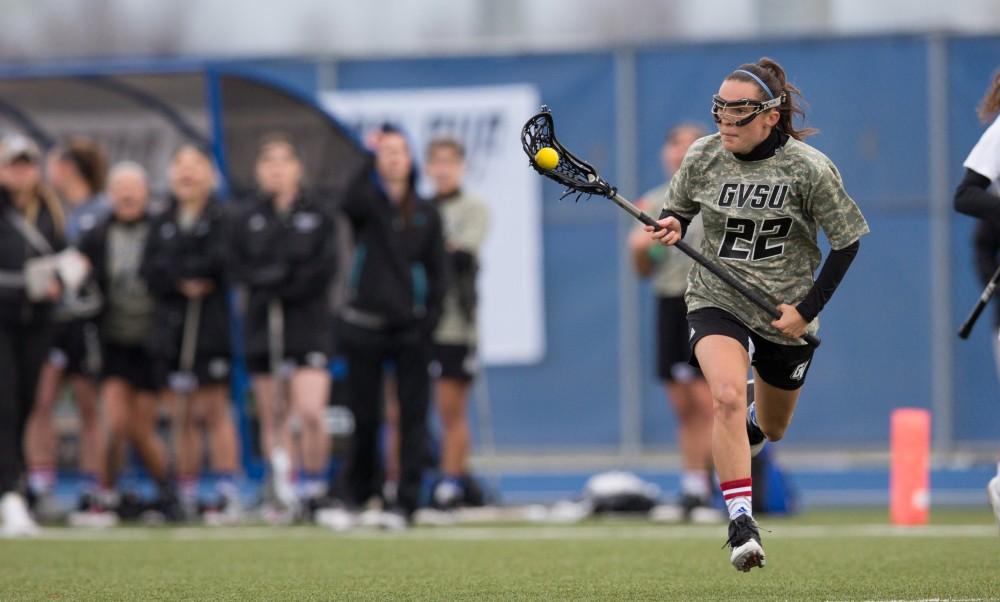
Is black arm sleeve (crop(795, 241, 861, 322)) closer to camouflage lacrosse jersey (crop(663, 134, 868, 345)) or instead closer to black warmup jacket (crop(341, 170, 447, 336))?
camouflage lacrosse jersey (crop(663, 134, 868, 345))

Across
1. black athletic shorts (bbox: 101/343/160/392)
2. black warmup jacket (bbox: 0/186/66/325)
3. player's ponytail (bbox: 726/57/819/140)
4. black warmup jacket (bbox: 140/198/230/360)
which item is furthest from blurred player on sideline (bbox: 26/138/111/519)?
player's ponytail (bbox: 726/57/819/140)

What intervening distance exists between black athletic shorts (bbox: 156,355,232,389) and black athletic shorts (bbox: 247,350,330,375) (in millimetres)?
382

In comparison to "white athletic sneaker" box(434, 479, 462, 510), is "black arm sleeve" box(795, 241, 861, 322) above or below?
above

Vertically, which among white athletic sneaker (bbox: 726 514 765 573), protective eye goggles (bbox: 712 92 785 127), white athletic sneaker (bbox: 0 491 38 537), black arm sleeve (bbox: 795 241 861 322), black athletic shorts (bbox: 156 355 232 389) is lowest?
white athletic sneaker (bbox: 0 491 38 537)

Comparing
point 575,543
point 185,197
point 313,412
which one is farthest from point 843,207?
point 185,197

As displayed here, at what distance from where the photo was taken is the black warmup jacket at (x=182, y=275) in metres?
12.0

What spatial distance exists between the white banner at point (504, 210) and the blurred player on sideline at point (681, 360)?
115 inches

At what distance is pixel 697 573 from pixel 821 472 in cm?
614

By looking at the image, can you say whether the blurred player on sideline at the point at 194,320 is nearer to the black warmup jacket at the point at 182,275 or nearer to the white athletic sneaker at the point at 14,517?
the black warmup jacket at the point at 182,275

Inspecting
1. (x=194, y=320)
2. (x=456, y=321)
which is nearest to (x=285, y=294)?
(x=194, y=320)

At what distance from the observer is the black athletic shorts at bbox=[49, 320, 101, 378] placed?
40.8 feet

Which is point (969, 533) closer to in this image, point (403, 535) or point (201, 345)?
point (403, 535)

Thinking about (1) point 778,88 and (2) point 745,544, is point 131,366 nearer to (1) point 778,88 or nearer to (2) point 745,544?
(1) point 778,88

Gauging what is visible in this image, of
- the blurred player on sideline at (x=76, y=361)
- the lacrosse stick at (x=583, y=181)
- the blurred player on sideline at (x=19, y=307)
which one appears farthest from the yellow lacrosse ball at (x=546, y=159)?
the blurred player on sideline at (x=76, y=361)
